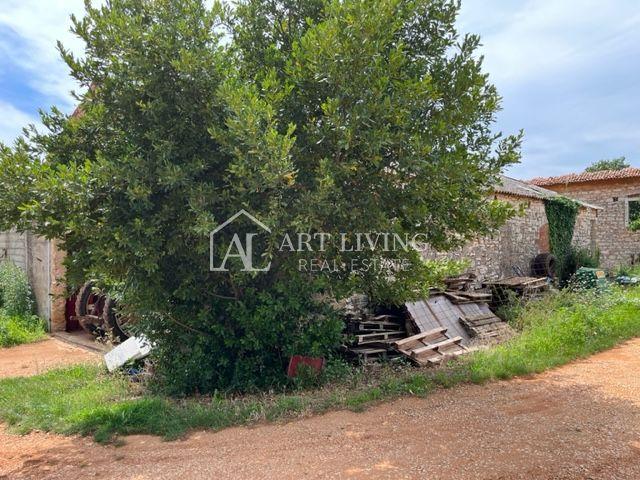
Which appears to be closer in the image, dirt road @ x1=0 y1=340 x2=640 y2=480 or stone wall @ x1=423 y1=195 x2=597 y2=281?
dirt road @ x1=0 y1=340 x2=640 y2=480

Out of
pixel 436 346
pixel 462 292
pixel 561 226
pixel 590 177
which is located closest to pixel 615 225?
pixel 590 177

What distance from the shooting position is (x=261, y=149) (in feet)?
14.1

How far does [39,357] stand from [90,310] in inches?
56.7

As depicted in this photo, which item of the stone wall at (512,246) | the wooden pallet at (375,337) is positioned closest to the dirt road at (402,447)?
the wooden pallet at (375,337)

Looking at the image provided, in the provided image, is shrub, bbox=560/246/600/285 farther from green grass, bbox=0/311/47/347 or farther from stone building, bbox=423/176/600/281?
green grass, bbox=0/311/47/347

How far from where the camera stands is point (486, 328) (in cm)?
902

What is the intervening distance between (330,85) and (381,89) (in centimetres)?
53

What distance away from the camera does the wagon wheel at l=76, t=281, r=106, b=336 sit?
9633mm

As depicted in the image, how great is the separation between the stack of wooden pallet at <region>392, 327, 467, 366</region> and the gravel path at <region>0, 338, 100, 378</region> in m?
5.27

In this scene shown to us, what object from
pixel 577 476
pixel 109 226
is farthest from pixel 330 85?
pixel 577 476

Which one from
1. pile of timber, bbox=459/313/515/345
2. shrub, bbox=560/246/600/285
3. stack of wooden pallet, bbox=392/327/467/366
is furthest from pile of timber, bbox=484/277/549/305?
shrub, bbox=560/246/600/285

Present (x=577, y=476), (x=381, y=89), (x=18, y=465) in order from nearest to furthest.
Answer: (x=577, y=476), (x=18, y=465), (x=381, y=89)

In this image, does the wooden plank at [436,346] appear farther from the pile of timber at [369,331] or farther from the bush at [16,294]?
the bush at [16,294]

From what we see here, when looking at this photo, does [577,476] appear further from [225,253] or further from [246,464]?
[225,253]
